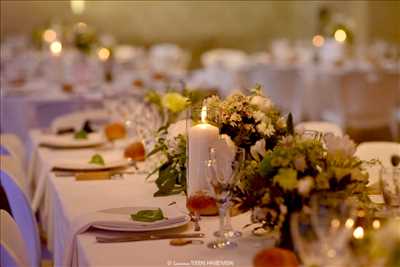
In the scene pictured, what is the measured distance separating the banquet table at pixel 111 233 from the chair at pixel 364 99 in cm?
475

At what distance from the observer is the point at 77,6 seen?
10273 mm

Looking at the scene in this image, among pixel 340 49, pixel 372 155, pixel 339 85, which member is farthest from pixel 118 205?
pixel 340 49

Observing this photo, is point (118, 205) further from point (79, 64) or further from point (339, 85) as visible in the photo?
point (339, 85)

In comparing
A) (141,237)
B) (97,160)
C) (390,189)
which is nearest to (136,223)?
(141,237)

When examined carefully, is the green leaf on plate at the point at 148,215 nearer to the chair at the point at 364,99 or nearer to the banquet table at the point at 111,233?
the banquet table at the point at 111,233

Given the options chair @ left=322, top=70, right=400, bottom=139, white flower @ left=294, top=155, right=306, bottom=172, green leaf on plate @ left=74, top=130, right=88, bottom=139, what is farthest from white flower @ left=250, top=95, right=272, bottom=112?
chair @ left=322, top=70, right=400, bottom=139

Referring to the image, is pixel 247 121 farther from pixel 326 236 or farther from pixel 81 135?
pixel 81 135

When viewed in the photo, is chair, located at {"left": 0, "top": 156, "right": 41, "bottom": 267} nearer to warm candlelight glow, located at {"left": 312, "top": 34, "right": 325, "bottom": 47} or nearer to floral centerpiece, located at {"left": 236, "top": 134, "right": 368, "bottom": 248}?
floral centerpiece, located at {"left": 236, "top": 134, "right": 368, "bottom": 248}

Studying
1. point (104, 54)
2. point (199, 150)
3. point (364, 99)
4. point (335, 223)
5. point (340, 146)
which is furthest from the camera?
point (364, 99)

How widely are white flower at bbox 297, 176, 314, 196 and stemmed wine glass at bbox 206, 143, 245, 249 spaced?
25 cm

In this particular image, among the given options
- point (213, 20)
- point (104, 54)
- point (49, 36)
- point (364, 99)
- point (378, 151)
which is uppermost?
point (213, 20)

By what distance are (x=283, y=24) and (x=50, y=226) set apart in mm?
9110

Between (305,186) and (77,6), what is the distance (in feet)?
28.6

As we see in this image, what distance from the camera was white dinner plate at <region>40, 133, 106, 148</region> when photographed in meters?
3.99
